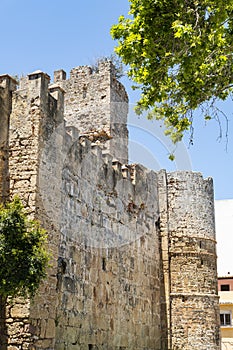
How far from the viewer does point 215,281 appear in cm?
2033

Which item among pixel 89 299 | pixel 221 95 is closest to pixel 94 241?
pixel 89 299

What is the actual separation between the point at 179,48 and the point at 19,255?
441 cm

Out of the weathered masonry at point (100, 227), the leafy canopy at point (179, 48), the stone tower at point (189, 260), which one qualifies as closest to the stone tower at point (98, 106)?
the weathered masonry at point (100, 227)

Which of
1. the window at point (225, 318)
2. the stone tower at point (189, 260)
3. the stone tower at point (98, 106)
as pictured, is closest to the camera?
the stone tower at point (189, 260)

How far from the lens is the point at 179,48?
950cm

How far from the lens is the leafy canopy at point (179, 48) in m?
8.96

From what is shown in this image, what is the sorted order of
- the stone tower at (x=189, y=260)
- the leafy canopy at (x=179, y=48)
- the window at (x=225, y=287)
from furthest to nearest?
the window at (x=225, y=287) < the stone tower at (x=189, y=260) < the leafy canopy at (x=179, y=48)

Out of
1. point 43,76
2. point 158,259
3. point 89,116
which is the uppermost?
point 89,116

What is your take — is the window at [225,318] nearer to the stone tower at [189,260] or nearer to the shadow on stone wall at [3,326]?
the stone tower at [189,260]

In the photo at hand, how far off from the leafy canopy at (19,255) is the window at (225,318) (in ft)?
67.3

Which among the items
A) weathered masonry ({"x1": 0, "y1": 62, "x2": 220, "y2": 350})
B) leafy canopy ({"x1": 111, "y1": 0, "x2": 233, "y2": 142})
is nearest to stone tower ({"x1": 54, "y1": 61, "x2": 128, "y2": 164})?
weathered masonry ({"x1": 0, "y1": 62, "x2": 220, "y2": 350})

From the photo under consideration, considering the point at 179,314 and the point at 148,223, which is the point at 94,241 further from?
the point at 179,314

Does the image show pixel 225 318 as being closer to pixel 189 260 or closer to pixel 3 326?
pixel 189 260

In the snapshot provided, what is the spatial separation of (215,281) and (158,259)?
2208 mm
